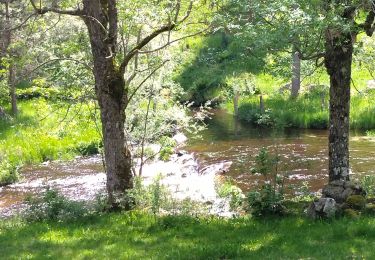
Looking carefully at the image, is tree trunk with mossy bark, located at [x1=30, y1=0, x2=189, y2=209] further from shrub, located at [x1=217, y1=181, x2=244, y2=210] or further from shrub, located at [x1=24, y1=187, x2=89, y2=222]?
shrub, located at [x1=217, y1=181, x2=244, y2=210]

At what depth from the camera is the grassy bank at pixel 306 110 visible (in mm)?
23656

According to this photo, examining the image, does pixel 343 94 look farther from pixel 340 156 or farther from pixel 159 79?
pixel 159 79

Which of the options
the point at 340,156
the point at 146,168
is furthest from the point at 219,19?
the point at 146,168

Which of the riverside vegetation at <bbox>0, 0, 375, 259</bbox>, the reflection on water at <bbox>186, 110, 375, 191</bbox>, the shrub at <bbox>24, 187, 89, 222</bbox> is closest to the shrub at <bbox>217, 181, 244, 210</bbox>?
the riverside vegetation at <bbox>0, 0, 375, 259</bbox>

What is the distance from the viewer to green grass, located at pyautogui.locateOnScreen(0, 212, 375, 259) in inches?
298

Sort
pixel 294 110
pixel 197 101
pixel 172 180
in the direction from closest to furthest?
1. pixel 172 180
2. pixel 294 110
3. pixel 197 101

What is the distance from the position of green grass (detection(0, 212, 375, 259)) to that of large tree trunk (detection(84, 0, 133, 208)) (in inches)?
50.8

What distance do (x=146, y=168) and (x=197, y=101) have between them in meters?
16.1

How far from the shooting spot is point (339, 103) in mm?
10133

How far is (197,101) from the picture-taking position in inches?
1378

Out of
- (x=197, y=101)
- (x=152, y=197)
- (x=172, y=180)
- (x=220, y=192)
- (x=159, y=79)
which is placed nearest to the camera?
(x=152, y=197)

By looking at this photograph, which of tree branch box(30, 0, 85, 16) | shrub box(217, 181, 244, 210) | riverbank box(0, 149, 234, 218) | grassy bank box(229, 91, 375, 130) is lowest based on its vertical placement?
riverbank box(0, 149, 234, 218)

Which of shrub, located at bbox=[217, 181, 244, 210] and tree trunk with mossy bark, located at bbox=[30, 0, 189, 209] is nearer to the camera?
shrub, located at bbox=[217, 181, 244, 210]

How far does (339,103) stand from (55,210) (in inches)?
254
